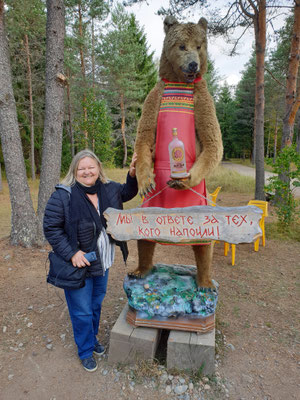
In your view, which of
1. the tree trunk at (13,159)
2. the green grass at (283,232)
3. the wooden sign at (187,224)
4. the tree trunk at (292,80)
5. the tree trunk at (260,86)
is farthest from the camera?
the tree trunk at (260,86)

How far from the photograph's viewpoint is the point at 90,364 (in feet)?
7.01

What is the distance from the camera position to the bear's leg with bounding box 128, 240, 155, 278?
2.39m

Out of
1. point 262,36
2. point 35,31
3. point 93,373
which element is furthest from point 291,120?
point 35,31

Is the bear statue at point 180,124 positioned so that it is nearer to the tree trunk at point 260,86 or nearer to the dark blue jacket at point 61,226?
the dark blue jacket at point 61,226

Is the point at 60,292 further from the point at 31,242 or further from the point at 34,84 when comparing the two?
the point at 34,84

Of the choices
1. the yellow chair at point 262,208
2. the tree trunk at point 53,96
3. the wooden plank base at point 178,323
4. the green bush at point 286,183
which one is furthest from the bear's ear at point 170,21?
the green bush at point 286,183

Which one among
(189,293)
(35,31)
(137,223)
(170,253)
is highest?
(35,31)

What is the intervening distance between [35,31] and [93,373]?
40.3ft

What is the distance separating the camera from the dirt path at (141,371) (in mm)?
1966

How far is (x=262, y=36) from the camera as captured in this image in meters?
6.32

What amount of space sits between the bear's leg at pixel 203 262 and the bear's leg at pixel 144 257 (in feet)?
1.35

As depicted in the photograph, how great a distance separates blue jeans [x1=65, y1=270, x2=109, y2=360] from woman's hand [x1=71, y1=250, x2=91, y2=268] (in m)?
0.21

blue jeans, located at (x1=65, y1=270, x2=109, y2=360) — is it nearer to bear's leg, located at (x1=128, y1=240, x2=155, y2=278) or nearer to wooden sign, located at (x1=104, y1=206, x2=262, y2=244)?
bear's leg, located at (x1=128, y1=240, x2=155, y2=278)

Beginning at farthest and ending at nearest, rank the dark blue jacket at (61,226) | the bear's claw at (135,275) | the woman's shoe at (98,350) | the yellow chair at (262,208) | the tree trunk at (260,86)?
the tree trunk at (260,86) → the yellow chair at (262,208) → the bear's claw at (135,275) → the woman's shoe at (98,350) → the dark blue jacket at (61,226)
